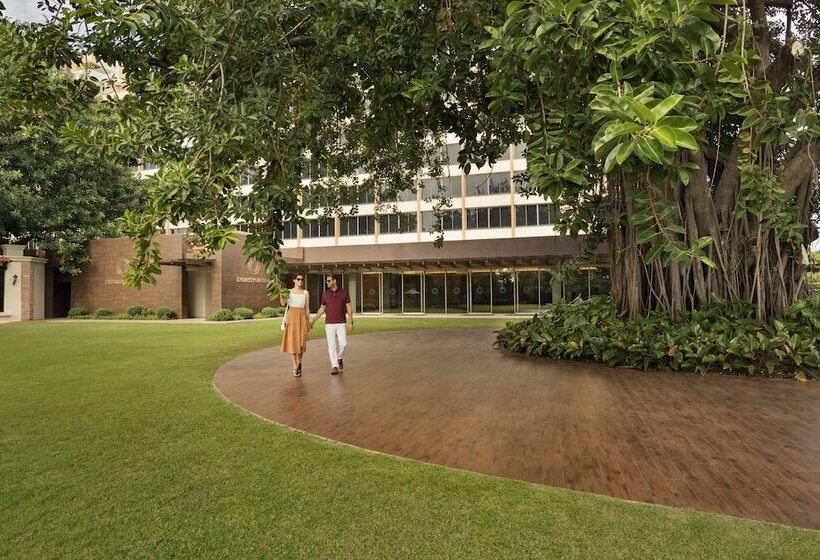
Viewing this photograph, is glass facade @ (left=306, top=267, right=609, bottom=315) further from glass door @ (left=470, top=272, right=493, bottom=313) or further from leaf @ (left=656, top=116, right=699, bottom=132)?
leaf @ (left=656, top=116, right=699, bottom=132)

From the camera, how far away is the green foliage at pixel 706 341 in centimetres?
797

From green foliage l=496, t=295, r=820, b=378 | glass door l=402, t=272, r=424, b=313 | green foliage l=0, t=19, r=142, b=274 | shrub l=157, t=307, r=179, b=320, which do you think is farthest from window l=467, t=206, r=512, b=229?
green foliage l=496, t=295, r=820, b=378

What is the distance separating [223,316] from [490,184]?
60.5 feet

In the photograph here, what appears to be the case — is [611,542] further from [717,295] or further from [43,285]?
[43,285]

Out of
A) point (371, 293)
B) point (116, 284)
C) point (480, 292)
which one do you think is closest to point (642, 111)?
point (480, 292)

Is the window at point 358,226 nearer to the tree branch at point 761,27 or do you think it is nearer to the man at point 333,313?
the man at point 333,313

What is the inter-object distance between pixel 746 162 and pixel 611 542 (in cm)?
426

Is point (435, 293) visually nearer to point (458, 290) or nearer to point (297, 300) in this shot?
point (458, 290)

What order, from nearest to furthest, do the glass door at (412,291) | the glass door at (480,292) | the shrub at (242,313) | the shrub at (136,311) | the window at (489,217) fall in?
the shrub at (242,313), the shrub at (136,311), the glass door at (480,292), the glass door at (412,291), the window at (489,217)

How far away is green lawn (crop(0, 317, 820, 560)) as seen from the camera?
2.87m

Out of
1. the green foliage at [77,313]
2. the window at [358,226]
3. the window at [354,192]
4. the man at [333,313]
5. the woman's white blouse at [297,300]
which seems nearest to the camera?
the woman's white blouse at [297,300]

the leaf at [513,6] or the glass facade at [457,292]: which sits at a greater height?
the leaf at [513,6]

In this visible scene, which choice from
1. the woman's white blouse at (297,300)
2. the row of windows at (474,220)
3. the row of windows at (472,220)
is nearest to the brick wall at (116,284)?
the row of windows at (472,220)

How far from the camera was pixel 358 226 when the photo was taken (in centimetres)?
3503
